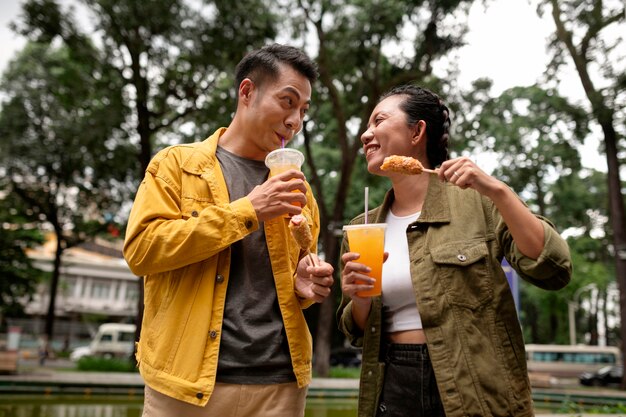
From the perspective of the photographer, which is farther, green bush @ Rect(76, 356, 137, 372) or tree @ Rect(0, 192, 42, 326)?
tree @ Rect(0, 192, 42, 326)

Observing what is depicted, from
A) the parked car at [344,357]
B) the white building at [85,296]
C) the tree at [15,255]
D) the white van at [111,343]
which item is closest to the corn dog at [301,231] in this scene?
the tree at [15,255]

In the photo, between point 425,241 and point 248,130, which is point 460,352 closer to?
point 425,241

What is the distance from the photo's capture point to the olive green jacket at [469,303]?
A: 2.02m

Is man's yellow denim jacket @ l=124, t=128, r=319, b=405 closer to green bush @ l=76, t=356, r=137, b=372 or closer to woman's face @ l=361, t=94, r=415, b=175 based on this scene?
woman's face @ l=361, t=94, r=415, b=175

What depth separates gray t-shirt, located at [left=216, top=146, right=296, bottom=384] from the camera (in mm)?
2107

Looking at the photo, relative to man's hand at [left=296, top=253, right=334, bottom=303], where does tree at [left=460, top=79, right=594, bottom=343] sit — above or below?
above

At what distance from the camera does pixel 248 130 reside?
249 cm

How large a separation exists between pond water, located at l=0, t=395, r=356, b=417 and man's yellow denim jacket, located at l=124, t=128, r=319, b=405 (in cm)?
712

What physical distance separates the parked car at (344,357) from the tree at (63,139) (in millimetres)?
11364

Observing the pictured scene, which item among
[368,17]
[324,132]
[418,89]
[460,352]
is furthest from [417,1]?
[460,352]

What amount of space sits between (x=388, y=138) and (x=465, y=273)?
688 mm

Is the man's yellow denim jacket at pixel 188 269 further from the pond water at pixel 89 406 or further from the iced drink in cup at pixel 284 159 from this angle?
the pond water at pixel 89 406

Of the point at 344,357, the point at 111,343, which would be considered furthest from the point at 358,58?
the point at 111,343

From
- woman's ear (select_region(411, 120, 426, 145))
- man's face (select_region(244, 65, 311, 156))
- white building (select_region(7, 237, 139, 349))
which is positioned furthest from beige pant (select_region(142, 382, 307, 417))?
white building (select_region(7, 237, 139, 349))
